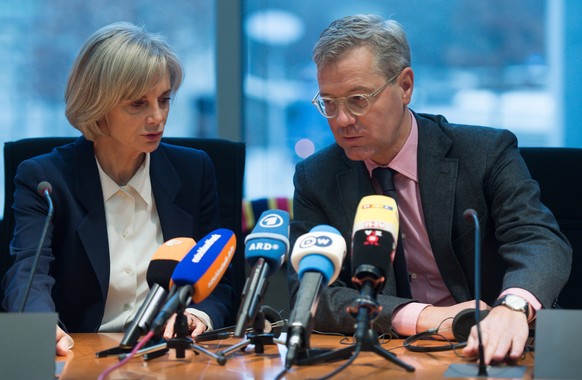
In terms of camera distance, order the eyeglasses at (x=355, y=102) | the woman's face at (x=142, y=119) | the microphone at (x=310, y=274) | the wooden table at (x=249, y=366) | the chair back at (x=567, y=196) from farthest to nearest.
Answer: the chair back at (x=567, y=196) → the woman's face at (x=142, y=119) → the eyeglasses at (x=355, y=102) → the wooden table at (x=249, y=366) → the microphone at (x=310, y=274)

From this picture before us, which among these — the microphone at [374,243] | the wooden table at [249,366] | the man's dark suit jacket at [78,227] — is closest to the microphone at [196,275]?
the wooden table at [249,366]

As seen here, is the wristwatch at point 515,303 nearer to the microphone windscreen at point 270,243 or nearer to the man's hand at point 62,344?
the microphone windscreen at point 270,243

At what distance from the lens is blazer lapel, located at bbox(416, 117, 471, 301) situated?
2.33 m

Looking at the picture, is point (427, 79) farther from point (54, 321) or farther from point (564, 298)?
point (54, 321)

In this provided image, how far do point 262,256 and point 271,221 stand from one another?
107mm

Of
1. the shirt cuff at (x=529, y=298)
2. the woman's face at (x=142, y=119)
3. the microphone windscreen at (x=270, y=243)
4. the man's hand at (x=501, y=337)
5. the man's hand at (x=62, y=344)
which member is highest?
the woman's face at (x=142, y=119)

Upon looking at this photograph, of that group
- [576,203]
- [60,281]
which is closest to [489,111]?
[576,203]

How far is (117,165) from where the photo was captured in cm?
252

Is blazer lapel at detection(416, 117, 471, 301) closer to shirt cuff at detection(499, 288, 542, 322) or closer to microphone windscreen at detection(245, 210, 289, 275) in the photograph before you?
shirt cuff at detection(499, 288, 542, 322)

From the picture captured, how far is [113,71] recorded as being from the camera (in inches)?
93.3

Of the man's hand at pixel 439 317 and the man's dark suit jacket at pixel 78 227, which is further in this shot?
the man's dark suit jacket at pixel 78 227

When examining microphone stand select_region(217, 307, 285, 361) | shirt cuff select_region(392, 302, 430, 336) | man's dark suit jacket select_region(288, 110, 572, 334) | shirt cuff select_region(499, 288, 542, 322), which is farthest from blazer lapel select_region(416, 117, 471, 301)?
microphone stand select_region(217, 307, 285, 361)

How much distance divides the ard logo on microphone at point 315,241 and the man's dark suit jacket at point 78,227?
2.34 feet

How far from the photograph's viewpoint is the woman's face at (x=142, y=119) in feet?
7.83
